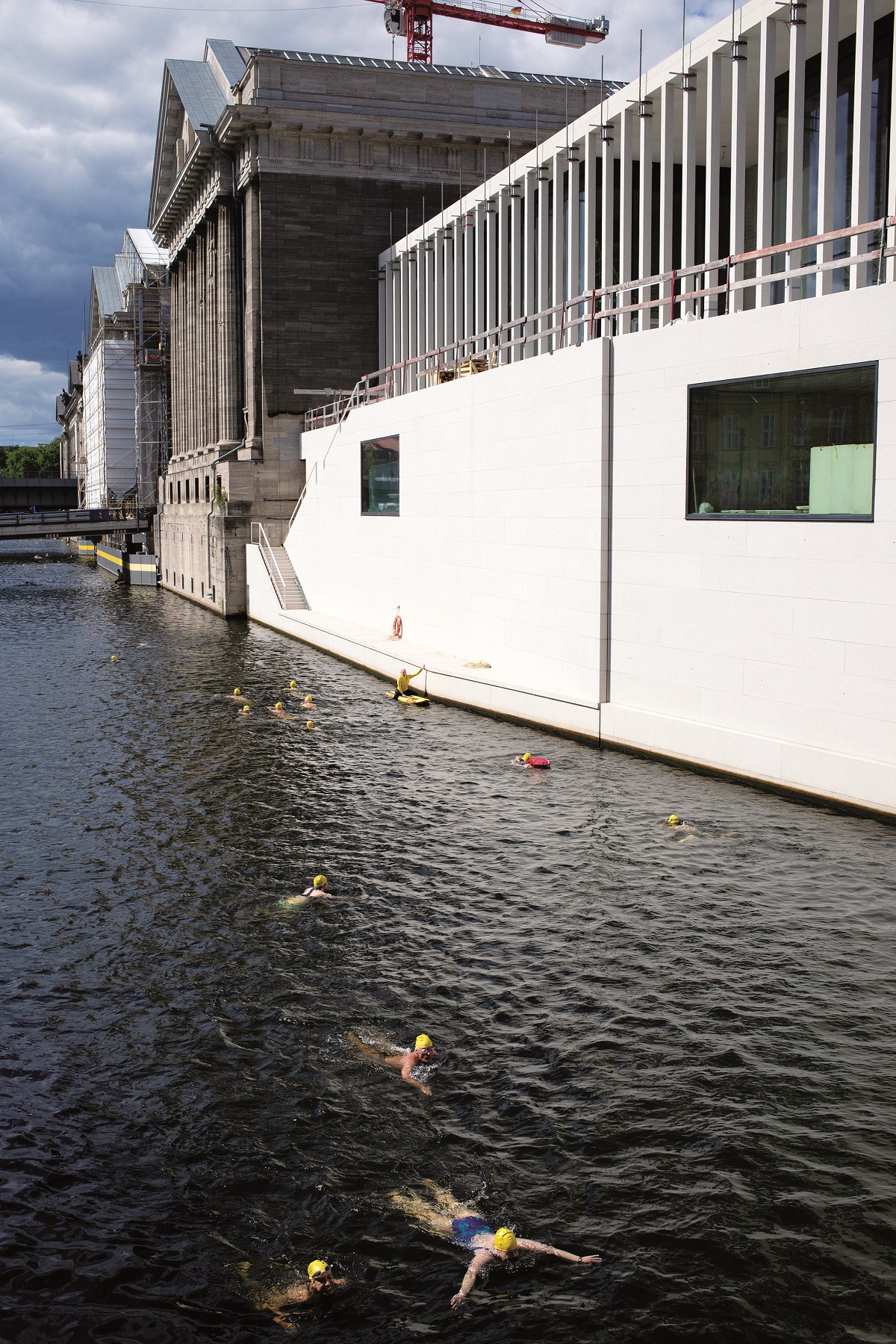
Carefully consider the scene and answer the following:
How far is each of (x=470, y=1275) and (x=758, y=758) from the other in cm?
1116

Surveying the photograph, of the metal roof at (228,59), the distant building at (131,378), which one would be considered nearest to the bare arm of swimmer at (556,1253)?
the metal roof at (228,59)

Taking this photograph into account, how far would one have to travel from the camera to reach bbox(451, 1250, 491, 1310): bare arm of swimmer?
6.61 m

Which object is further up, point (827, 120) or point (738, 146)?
point (738, 146)

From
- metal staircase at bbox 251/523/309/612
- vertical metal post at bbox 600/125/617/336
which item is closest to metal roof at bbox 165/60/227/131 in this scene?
metal staircase at bbox 251/523/309/612

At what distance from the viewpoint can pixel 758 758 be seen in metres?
16.9

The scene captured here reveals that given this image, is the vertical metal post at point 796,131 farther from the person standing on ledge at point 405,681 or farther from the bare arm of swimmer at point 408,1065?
the bare arm of swimmer at point 408,1065

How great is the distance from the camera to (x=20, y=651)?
3597 centimetres

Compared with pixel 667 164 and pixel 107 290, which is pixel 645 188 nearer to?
pixel 667 164

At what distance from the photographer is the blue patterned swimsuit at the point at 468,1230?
23.1 feet

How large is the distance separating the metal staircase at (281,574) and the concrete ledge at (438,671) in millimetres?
323

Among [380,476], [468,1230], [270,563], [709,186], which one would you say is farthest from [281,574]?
[468,1230]

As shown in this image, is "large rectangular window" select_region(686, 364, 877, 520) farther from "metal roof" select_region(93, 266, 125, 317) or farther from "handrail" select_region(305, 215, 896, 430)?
"metal roof" select_region(93, 266, 125, 317)

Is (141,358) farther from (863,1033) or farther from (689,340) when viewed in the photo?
(863,1033)

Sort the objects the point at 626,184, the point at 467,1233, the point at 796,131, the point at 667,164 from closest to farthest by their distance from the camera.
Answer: the point at 467,1233, the point at 796,131, the point at 667,164, the point at 626,184
